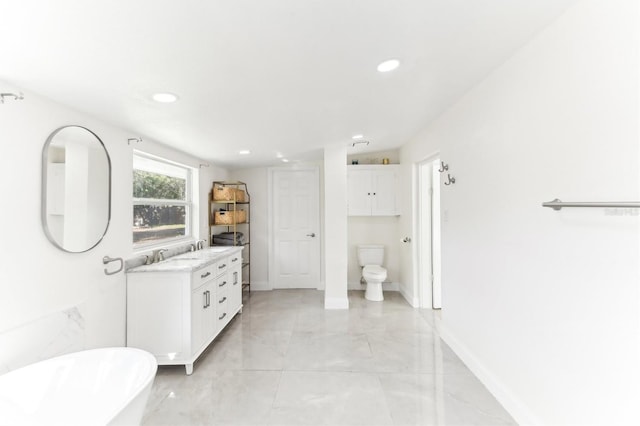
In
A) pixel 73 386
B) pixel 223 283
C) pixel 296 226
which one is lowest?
pixel 73 386

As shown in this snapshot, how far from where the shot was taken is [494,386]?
2.07 m

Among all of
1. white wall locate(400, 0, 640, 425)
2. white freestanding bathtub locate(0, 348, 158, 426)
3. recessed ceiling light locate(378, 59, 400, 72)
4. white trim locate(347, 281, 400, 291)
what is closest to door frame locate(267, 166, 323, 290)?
white trim locate(347, 281, 400, 291)

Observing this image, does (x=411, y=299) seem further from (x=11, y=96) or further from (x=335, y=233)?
(x=11, y=96)

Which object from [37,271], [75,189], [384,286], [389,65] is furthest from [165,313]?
[384,286]

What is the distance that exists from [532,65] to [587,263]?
3.65ft

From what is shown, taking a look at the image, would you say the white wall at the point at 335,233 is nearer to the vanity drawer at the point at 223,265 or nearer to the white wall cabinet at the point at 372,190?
the white wall cabinet at the point at 372,190

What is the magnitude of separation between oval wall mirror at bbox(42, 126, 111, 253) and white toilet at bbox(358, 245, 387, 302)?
327 centimetres

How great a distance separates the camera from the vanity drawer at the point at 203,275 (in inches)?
100.0

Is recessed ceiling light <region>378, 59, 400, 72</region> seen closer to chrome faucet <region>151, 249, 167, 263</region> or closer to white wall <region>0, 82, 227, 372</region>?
white wall <region>0, 82, 227, 372</region>

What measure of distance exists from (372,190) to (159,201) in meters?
2.99

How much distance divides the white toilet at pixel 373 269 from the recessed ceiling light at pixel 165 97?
3369mm

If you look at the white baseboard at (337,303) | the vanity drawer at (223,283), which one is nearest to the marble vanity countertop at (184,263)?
the vanity drawer at (223,283)

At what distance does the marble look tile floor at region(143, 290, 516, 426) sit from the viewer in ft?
6.26

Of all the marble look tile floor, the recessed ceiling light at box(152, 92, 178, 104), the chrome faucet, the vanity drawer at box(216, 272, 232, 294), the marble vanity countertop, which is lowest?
the marble look tile floor
